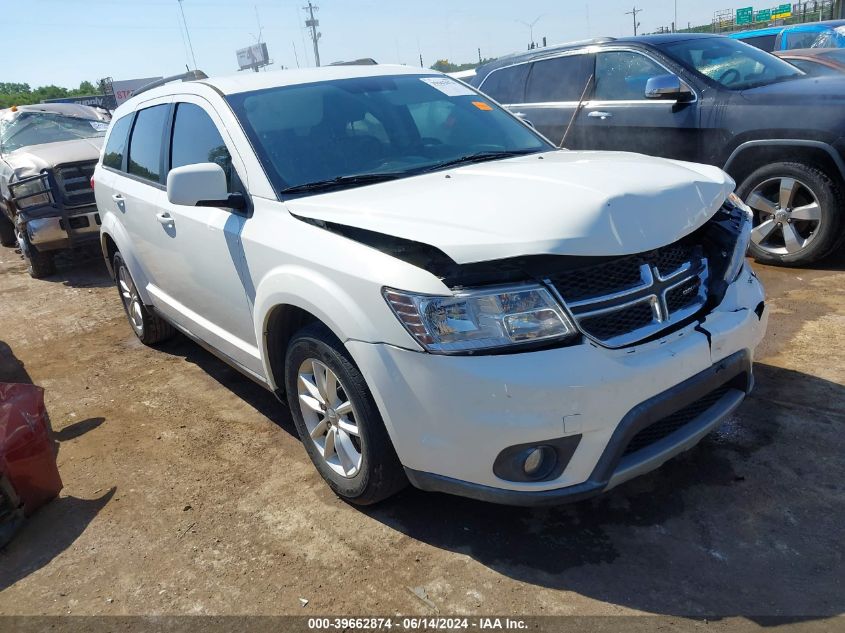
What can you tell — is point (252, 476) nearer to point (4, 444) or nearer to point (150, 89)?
point (4, 444)

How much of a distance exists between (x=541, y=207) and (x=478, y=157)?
1146 mm

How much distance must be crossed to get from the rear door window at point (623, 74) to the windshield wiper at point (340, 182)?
12.4 ft

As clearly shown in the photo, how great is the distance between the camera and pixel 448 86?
Answer: 4.12m

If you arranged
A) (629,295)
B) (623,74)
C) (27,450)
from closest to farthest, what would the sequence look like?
1. (629,295)
2. (27,450)
3. (623,74)

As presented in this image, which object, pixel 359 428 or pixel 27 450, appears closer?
pixel 359 428

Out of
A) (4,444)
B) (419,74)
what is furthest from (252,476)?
(419,74)

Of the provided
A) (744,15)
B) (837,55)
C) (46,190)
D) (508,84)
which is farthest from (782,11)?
(46,190)

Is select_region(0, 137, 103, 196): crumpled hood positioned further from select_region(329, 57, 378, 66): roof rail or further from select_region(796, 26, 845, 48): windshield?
select_region(796, 26, 845, 48): windshield

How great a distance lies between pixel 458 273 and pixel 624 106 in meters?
4.54

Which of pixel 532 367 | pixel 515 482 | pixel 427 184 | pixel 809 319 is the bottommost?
pixel 809 319

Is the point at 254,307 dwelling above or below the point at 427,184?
below

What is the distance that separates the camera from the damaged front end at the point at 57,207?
25.4 feet

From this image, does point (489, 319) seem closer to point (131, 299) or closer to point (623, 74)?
point (131, 299)

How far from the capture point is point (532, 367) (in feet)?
7.41
